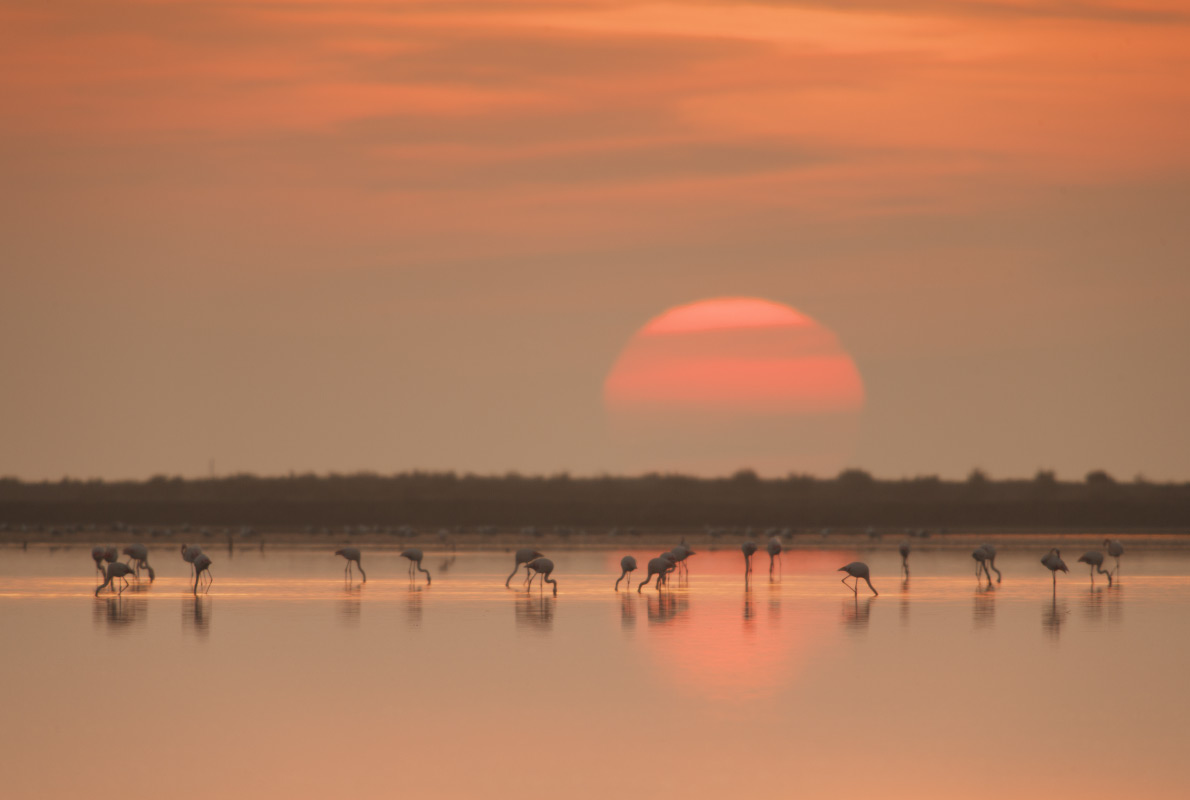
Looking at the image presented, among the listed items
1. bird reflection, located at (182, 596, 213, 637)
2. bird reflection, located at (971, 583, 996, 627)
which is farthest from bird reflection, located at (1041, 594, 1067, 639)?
bird reflection, located at (182, 596, 213, 637)

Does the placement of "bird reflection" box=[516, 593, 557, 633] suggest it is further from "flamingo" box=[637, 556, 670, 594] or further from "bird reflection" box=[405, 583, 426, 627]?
"flamingo" box=[637, 556, 670, 594]

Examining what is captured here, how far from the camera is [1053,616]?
2627 centimetres

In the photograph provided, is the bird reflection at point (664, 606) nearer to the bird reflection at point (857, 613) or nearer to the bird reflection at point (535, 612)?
the bird reflection at point (535, 612)

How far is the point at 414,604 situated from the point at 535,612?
3026 millimetres

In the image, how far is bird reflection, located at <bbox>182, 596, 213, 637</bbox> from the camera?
77.1ft

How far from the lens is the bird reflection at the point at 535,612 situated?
24156 millimetres

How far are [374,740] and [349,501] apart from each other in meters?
75.0

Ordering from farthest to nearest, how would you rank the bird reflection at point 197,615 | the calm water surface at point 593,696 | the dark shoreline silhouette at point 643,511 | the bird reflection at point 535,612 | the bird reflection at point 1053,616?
the dark shoreline silhouette at point 643,511 → the bird reflection at point 535,612 → the bird reflection at point 1053,616 → the bird reflection at point 197,615 → the calm water surface at point 593,696

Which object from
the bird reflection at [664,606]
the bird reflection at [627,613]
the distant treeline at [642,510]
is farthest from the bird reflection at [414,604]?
the distant treeline at [642,510]

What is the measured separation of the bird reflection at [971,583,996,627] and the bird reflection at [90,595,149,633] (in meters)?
14.1

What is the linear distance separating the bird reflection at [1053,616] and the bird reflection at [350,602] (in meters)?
11.4

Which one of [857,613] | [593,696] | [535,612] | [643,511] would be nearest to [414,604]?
[535,612]

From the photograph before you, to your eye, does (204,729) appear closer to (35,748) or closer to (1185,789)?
(35,748)

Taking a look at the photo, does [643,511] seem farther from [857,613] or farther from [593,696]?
[593,696]
